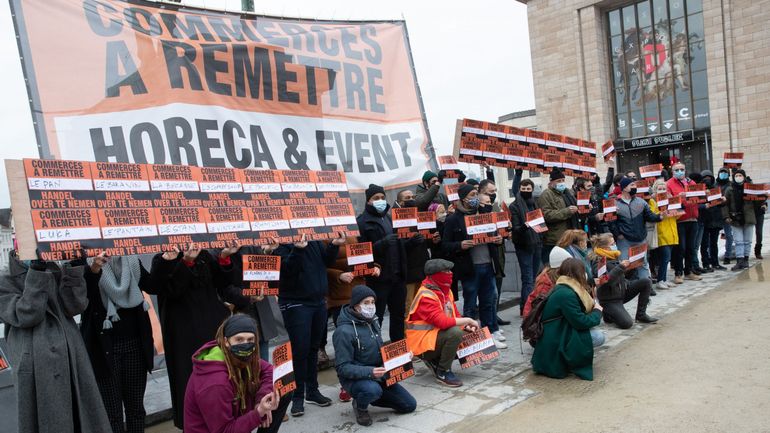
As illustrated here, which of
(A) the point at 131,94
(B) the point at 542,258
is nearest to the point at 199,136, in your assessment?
(A) the point at 131,94

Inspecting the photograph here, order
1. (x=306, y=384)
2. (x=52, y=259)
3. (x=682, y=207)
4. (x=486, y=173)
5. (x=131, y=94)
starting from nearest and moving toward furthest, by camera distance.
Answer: (x=52, y=259) < (x=306, y=384) < (x=131, y=94) < (x=486, y=173) < (x=682, y=207)

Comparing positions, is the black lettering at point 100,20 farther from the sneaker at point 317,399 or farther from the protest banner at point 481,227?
the protest banner at point 481,227

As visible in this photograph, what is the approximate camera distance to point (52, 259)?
135 inches

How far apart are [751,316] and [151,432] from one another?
282 inches

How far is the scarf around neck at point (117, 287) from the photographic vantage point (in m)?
4.22

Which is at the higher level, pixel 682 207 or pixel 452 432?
pixel 682 207

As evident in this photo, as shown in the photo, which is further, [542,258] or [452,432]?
[542,258]

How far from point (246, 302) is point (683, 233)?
8.43 metres

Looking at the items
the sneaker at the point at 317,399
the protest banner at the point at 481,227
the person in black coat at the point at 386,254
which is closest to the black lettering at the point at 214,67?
the person in black coat at the point at 386,254

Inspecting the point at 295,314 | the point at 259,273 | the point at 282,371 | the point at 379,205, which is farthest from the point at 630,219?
the point at 282,371

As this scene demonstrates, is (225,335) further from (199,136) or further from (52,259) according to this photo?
(199,136)

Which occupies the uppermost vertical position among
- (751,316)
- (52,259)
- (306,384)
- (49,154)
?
(49,154)

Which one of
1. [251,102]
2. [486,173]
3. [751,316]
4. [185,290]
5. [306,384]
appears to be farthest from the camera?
[486,173]

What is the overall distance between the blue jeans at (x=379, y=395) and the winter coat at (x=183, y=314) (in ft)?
4.12
